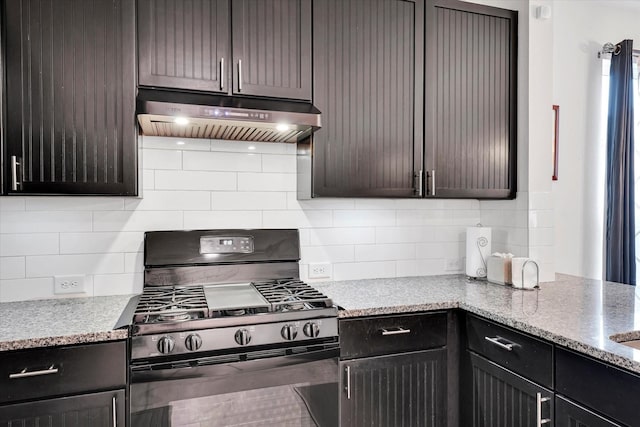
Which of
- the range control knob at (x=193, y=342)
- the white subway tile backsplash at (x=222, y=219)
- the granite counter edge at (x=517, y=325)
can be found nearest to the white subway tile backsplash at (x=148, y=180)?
the white subway tile backsplash at (x=222, y=219)

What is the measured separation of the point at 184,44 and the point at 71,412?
148 cm

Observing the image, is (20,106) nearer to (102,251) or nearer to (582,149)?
(102,251)

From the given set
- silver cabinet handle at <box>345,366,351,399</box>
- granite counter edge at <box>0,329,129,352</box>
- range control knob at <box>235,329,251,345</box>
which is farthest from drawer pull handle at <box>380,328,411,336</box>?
granite counter edge at <box>0,329,129,352</box>

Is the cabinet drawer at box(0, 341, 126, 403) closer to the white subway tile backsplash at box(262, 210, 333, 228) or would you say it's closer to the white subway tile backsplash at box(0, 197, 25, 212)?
the white subway tile backsplash at box(0, 197, 25, 212)

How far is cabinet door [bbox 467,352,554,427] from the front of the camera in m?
1.53

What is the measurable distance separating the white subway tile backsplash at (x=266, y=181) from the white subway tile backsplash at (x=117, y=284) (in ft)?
2.23

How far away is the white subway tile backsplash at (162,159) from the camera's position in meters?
2.12

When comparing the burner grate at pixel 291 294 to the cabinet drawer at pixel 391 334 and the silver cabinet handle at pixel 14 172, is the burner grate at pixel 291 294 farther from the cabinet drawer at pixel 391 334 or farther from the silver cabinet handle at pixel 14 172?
the silver cabinet handle at pixel 14 172

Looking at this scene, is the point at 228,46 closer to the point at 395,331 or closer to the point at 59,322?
the point at 59,322

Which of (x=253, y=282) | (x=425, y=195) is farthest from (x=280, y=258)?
(x=425, y=195)

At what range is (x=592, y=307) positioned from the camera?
182cm

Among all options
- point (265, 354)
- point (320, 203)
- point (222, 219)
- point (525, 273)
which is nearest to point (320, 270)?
point (320, 203)

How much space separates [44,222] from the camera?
6.48 ft

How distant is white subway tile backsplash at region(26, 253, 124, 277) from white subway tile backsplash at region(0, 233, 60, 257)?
3 cm
